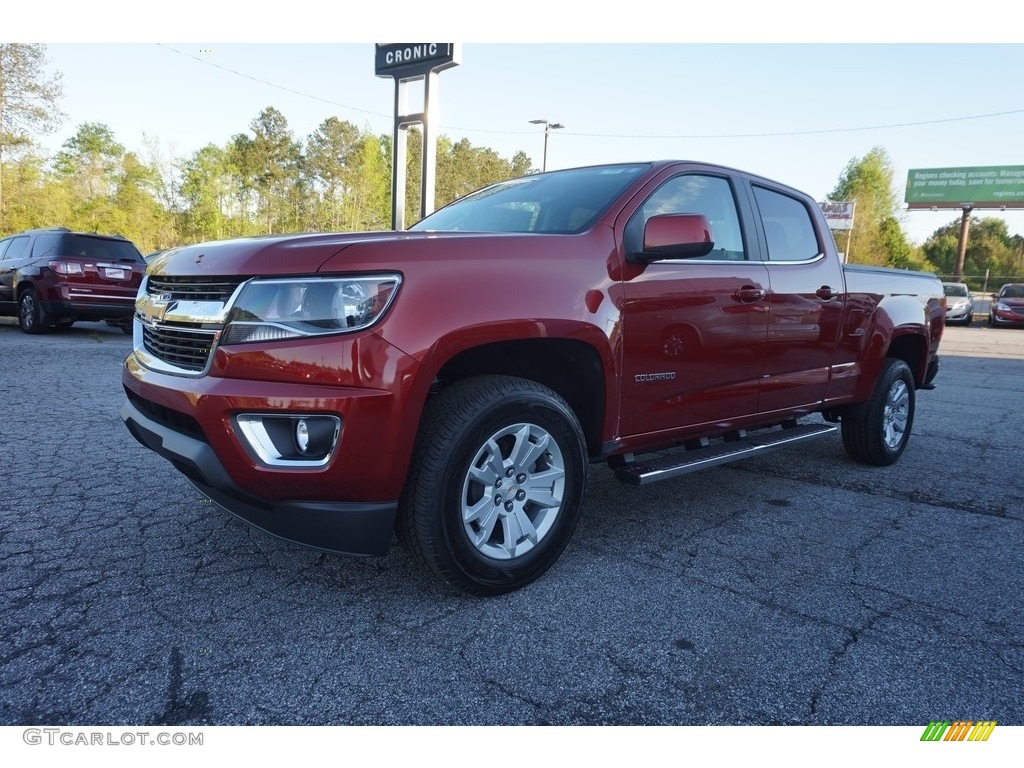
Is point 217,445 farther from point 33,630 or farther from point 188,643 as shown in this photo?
point 33,630

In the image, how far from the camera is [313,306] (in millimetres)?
Answer: 2250

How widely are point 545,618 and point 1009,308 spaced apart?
92.3 ft

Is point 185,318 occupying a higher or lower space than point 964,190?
lower

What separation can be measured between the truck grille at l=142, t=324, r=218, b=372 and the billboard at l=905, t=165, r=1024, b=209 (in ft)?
185

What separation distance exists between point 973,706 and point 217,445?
98.3 inches

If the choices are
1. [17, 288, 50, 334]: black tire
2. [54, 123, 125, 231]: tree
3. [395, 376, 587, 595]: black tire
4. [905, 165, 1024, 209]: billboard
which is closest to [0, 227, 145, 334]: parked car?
[17, 288, 50, 334]: black tire

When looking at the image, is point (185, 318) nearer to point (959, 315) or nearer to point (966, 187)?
point (959, 315)

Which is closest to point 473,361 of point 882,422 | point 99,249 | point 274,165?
point 882,422

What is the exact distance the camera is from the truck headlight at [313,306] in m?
2.24

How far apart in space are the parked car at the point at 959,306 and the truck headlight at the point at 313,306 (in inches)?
1103

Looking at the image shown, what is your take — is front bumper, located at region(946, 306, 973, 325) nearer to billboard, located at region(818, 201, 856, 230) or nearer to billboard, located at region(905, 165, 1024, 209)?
billboard, located at region(818, 201, 856, 230)
